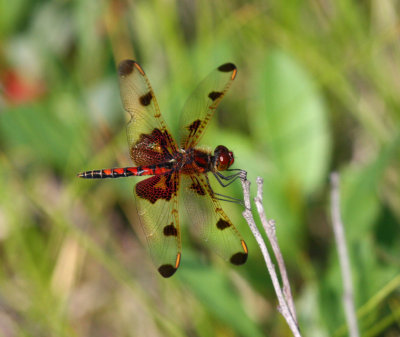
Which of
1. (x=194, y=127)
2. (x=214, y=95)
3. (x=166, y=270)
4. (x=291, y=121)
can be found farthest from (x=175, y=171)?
(x=291, y=121)

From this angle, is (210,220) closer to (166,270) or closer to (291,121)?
(166,270)

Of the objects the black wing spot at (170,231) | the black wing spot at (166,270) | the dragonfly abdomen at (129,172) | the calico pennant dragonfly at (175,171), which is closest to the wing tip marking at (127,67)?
the calico pennant dragonfly at (175,171)

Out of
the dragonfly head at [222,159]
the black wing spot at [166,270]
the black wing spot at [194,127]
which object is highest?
the black wing spot at [194,127]

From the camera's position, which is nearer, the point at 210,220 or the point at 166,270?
the point at 166,270

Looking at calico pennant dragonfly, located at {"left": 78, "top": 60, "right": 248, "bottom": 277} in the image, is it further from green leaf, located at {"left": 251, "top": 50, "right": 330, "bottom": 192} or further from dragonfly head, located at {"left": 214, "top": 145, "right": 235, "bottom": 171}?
green leaf, located at {"left": 251, "top": 50, "right": 330, "bottom": 192}

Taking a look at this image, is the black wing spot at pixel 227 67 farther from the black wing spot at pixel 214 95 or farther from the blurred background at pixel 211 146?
the blurred background at pixel 211 146

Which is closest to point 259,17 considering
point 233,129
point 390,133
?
point 233,129
